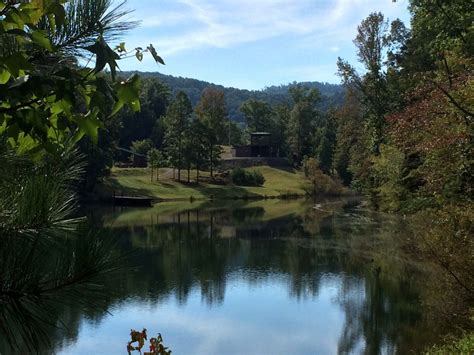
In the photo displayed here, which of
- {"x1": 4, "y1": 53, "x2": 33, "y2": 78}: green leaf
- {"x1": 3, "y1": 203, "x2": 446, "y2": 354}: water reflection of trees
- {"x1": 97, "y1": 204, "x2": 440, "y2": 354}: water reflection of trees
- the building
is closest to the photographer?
{"x1": 4, "y1": 53, "x2": 33, "y2": 78}: green leaf

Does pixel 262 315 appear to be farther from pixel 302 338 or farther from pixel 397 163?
pixel 397 163

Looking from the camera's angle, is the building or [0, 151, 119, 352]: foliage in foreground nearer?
[0, 151, 119, 352]: foliage in foreground

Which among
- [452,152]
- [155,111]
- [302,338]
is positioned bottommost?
[302,338]

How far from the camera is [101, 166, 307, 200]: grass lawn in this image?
195ft

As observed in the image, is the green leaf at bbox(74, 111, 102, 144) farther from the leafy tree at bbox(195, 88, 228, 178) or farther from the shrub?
the leafy tree at bbox(195, 88, 228, 178)

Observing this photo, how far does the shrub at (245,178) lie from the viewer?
71.4m

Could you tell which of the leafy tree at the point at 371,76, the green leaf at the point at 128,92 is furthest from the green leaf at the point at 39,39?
the leafy tree at the point at 371,76

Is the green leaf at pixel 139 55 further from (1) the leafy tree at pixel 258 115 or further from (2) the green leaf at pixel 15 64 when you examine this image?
(1) the leafy tree at pixel 258 115

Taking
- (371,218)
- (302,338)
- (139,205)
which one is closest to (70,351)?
(302,338)

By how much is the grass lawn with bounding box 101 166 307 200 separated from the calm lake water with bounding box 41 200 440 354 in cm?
2553

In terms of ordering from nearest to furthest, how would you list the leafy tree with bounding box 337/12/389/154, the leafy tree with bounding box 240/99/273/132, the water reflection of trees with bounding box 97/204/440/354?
the water reflection of trees with bounding box 97/204/440/354 → the leafy tree with bounding box 337/12/389/154 → the leafy tree with bounding box 240/99/273/132

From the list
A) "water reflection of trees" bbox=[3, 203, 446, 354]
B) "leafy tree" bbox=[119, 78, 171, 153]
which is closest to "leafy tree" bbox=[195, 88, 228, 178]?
"leafy tree" bbox=[119, 78, 171, 153]

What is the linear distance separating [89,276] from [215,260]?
77.0ft

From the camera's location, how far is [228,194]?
212 ft
